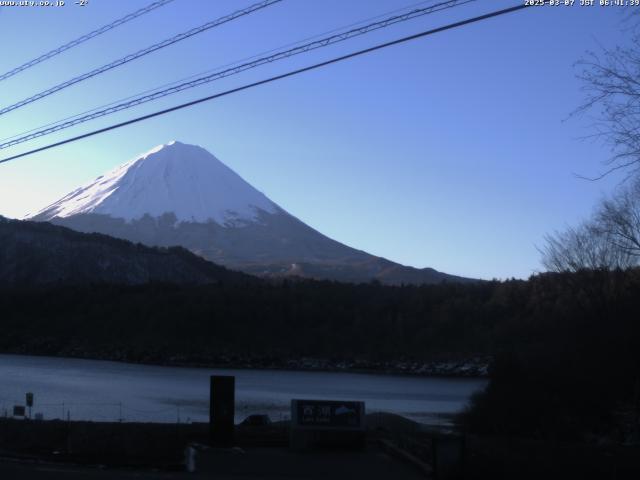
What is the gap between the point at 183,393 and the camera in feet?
169

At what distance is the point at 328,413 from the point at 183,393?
1333 inches

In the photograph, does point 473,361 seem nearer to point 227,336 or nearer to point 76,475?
point 227,336

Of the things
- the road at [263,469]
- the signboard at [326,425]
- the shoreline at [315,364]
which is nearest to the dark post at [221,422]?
the road at [263,469]

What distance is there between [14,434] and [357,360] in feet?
246

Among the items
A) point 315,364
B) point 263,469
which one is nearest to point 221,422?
point 263,469

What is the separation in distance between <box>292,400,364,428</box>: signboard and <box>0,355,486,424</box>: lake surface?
36.0 ft

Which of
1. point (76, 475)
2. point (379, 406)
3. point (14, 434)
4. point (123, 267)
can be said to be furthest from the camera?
point (123, 267)

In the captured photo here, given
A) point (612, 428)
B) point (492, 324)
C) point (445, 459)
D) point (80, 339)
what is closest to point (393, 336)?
point (492, 324)

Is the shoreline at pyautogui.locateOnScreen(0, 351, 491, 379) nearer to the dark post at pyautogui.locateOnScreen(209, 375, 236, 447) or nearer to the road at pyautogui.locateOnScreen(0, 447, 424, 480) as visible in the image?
the dark post at pyautogui.locateOnScreen(209, 375, 236, 447)

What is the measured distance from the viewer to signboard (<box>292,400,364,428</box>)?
1897 centimetres

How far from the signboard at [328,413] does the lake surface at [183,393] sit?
1098 cm

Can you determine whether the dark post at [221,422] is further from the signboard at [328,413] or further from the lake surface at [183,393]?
the lake surface at [183,393]

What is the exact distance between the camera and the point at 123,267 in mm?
136750

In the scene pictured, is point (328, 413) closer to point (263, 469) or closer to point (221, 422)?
point (221, 422)
